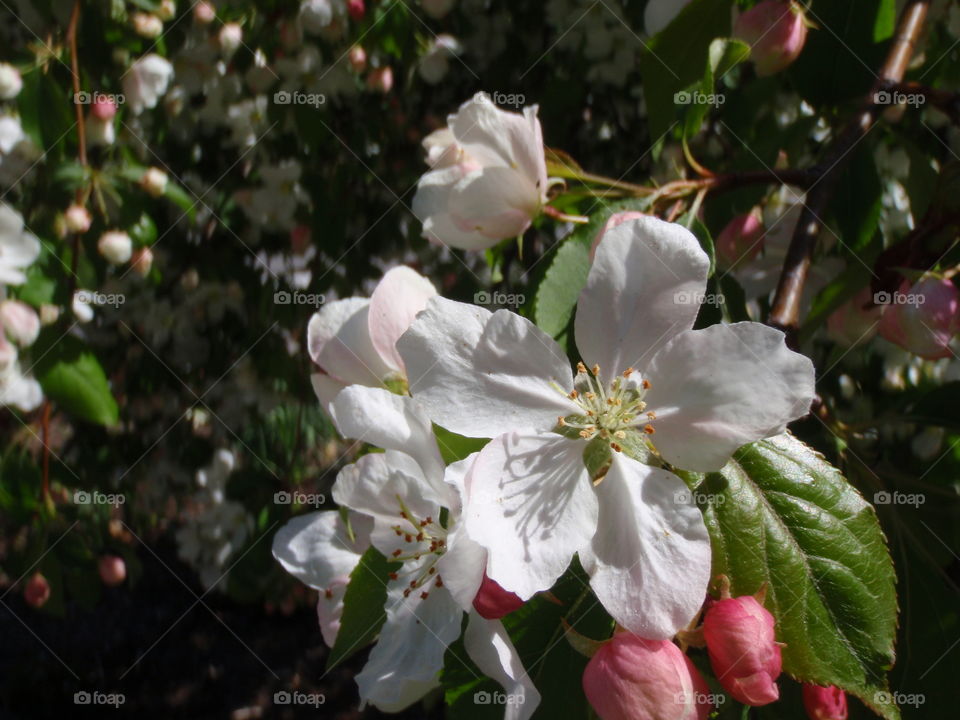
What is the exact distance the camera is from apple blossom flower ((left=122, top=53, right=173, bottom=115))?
6.47 feet

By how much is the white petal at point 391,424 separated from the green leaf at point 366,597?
116mm

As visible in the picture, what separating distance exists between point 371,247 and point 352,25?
2.21 feet

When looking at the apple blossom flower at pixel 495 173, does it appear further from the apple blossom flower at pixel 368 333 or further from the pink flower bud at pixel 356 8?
the pink flower bud at pixel 356 8

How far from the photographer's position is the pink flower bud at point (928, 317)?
91 cm

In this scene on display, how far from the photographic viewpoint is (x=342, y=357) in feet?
2.72

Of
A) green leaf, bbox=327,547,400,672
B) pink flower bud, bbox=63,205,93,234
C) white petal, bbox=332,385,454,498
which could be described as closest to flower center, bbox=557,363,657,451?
white petal, bbox=332,385,454,498

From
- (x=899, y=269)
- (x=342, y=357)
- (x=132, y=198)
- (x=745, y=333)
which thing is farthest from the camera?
(x=132, y=198)

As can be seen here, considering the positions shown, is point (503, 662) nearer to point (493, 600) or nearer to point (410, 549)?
point (493, 600)

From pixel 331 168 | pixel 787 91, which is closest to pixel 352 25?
pixel 331 168

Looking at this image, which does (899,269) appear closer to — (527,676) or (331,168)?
(527,676)

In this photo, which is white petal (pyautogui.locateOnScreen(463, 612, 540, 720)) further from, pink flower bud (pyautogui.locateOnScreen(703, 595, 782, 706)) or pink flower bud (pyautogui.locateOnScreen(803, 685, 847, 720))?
pink flower bud (pyautogui.locateOnScreen(803, 685, 847, 720))

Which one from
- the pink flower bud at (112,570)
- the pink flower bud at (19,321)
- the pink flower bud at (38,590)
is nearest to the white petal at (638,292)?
the pink flower bud at (19,321)

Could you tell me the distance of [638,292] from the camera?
69 centimetres

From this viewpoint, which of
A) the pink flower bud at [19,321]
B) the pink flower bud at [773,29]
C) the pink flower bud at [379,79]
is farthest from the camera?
the pink flower bud at [379,79]
